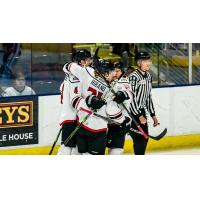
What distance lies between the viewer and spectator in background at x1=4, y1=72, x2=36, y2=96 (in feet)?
24.2

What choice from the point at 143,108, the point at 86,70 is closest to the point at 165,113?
the point at 143,108

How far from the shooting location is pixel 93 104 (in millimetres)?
7191

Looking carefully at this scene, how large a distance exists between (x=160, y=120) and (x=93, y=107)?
2.00 ft

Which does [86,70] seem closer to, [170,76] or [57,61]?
[57,61]

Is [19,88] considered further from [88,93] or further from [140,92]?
[140,92]

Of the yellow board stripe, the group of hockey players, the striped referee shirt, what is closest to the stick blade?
the yellow board stripe

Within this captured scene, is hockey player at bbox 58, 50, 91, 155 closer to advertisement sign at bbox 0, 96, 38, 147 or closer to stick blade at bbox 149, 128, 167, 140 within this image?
advertisement sign at bbox 0, 96, 38, 147

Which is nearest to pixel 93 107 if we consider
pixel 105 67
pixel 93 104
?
pixel 93 104

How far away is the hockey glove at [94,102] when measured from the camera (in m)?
7.18

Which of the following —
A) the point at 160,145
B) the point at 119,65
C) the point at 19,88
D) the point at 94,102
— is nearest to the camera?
the point at 94,102

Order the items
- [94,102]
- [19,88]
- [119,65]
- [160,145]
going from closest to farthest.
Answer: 1. [94,102]
2. [119,65]
3. [19,88]
4. [160,145]

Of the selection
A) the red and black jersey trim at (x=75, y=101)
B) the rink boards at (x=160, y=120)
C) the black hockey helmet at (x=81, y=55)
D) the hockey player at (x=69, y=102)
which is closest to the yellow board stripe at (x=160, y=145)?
the rink boards at (x=160, y=120)

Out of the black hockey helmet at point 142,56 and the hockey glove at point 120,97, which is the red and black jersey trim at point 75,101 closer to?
the hockey glove at point 120,97

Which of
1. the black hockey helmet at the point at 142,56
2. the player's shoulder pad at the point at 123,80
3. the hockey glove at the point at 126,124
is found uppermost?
the black hockey helmet at the point at 142,56
